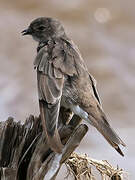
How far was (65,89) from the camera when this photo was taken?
12.7 ft

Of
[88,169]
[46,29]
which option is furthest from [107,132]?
[46,29]

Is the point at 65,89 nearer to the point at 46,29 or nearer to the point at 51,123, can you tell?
the point at 51,123

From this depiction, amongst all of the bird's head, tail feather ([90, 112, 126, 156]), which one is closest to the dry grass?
tail feather ([90, 112, 126, 156])

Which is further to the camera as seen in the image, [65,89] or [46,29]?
[46,29]

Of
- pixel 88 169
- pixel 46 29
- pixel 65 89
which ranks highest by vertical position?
pixel 46 29

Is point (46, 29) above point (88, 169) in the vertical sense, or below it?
above

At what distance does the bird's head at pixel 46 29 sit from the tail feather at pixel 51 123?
875mm

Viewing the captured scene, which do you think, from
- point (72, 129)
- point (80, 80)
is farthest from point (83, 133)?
point (80, 80)

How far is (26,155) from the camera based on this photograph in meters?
→ 3.58

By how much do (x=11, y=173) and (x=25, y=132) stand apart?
257 mm

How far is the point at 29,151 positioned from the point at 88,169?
50 cm

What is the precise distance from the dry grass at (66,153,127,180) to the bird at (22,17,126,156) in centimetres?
27

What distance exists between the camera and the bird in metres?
3.58

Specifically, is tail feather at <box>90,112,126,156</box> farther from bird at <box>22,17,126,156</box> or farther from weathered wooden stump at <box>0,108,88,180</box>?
weathered wooden stump at <box>0,108,88,180</box>
